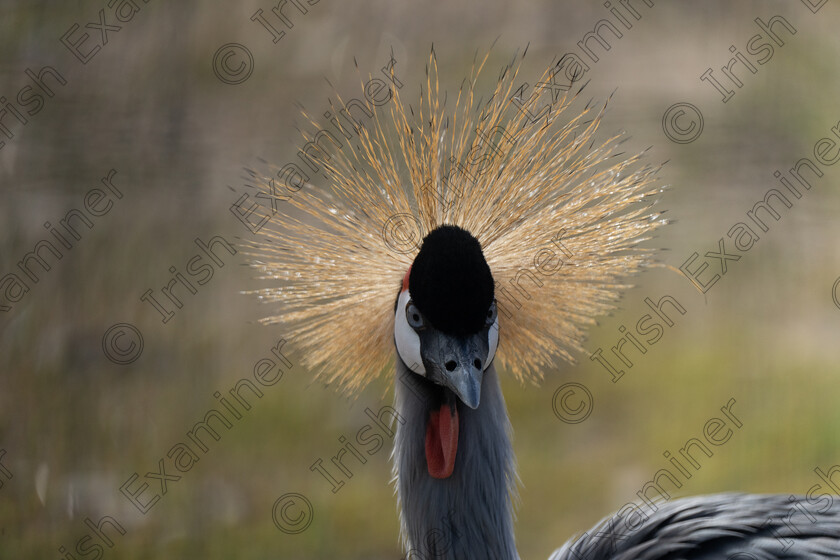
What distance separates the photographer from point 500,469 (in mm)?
1150

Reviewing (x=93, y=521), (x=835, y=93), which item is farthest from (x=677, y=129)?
(x=93, y=521)

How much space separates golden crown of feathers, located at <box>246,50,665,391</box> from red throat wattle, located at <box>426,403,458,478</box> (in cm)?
16

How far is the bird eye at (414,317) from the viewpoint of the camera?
3.44ft

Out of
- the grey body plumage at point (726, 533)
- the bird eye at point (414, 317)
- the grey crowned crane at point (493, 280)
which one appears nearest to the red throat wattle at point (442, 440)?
the grey crowned crane at point (493, 280)

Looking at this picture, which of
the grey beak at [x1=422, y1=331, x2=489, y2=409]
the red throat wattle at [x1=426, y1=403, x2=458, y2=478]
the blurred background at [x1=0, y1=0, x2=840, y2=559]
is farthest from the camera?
the blurred background at [x1=0, y1=0, x2=840, y2=559]

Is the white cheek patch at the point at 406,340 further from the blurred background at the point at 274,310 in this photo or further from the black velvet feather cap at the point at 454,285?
the blurred background at the point at 274,310

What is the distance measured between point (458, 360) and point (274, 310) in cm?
54

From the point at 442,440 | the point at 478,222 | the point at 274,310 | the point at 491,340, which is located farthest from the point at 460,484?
the point at 274,310

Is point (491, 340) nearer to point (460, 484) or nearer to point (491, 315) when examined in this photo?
point (491, 315)

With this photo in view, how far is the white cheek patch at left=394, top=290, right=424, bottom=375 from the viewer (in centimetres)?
107

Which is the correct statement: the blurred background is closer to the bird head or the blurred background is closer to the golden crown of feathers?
the golden crown of feathers

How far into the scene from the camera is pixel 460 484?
113cm

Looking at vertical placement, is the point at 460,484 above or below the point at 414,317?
below

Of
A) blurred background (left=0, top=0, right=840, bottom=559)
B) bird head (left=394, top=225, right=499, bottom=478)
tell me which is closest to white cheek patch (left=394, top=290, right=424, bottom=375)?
bird head (left=394, top=225, right=499, bottom=478)
